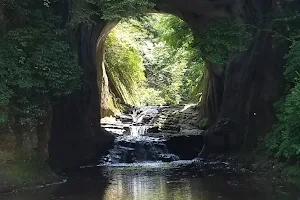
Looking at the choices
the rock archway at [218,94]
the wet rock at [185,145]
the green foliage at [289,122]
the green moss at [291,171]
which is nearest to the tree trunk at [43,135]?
the rock archway at [218,94]

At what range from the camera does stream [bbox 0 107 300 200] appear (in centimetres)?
952

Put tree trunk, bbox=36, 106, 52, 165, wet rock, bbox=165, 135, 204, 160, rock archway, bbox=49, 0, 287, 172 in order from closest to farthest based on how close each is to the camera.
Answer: tree trunk, bbox=36, 106, 52, 165, rock archway, bbox=49, 0, 287, 172, wet rock, bbox=165, 135, 204, 160

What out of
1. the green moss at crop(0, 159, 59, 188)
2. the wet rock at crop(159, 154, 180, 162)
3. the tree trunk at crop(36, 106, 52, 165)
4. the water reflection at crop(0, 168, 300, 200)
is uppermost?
the tree trunk at crop(36, 106, 52, 165)

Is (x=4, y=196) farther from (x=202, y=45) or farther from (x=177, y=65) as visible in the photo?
(x=177, y=65)

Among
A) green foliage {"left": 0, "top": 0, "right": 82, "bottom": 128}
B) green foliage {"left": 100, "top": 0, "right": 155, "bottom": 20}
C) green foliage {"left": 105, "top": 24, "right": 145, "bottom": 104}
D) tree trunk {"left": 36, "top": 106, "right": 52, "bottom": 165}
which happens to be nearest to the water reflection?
tree trunk {"left": 36, "top": 106, "right": 52, "bottom": 165}

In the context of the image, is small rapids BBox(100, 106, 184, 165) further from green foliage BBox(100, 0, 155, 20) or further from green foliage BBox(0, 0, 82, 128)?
green foliage BBox(100, 0, 155, 20)

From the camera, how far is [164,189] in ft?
33.7

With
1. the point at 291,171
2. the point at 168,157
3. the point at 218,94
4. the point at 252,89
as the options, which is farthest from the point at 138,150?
the point at 291,171

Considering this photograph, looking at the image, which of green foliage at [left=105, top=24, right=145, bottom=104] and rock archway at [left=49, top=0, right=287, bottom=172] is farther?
green foliage at [left=105, top=24, right=145, bottom=104]

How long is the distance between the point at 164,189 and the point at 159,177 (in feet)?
8.04

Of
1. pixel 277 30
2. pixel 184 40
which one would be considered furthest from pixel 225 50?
pixel 184 40

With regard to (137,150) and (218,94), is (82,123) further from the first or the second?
(218,94)

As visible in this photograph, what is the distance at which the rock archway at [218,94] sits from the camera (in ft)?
47.4

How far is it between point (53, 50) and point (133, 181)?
408 centimetres
